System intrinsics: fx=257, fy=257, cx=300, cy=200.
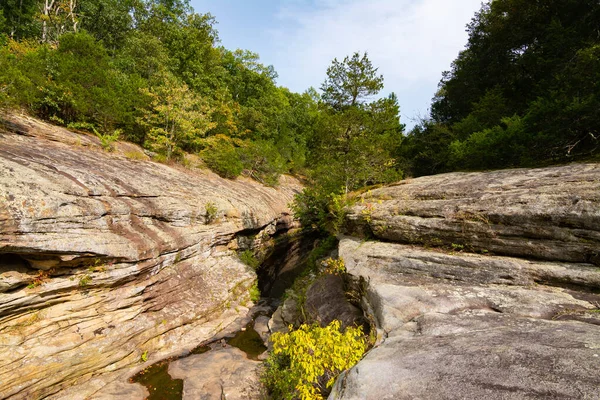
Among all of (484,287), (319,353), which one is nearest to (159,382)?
(319,353)

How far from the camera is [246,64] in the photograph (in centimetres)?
3531

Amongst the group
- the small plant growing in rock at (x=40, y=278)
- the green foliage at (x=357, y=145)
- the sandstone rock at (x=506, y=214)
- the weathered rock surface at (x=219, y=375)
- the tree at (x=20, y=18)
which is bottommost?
the weathered rock surface at (x=219, y=375)

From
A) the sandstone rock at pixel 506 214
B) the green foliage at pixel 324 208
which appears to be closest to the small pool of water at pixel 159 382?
the sandstone rock at pixel 506 214

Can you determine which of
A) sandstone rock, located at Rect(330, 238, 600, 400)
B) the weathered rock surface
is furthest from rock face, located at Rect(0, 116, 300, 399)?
sandstone rock, located at Rect(330, 238, 600, 400)

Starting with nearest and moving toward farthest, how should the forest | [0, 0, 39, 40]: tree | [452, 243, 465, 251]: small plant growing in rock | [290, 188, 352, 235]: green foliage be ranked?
[452, 243, 465, 251]: small plant growing in rock < the forest < [290, 188, 352, 235]: green foliage < [0, 0, 39, 40]: tree

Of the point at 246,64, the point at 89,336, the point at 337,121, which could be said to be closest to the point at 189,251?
the point at 89,336

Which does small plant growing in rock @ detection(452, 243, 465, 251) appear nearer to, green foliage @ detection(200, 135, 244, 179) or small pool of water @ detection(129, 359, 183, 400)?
small pool of water @ detection(129, 359, 183, 400)

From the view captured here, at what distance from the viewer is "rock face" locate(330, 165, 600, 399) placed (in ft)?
9.67

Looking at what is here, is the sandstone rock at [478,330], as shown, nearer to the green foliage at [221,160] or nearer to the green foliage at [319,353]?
the green foliage at [319,353]

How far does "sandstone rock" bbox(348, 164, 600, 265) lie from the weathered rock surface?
585 cm

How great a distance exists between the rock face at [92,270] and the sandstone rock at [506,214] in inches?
282

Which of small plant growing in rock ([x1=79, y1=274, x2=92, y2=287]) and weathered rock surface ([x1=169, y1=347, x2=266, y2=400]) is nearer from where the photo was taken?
weathered rock surface ([x1=169, y1=347, x2=266, y2=400])

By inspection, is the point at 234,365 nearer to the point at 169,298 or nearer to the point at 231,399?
the point at 231,399

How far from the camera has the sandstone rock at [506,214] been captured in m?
5.62
